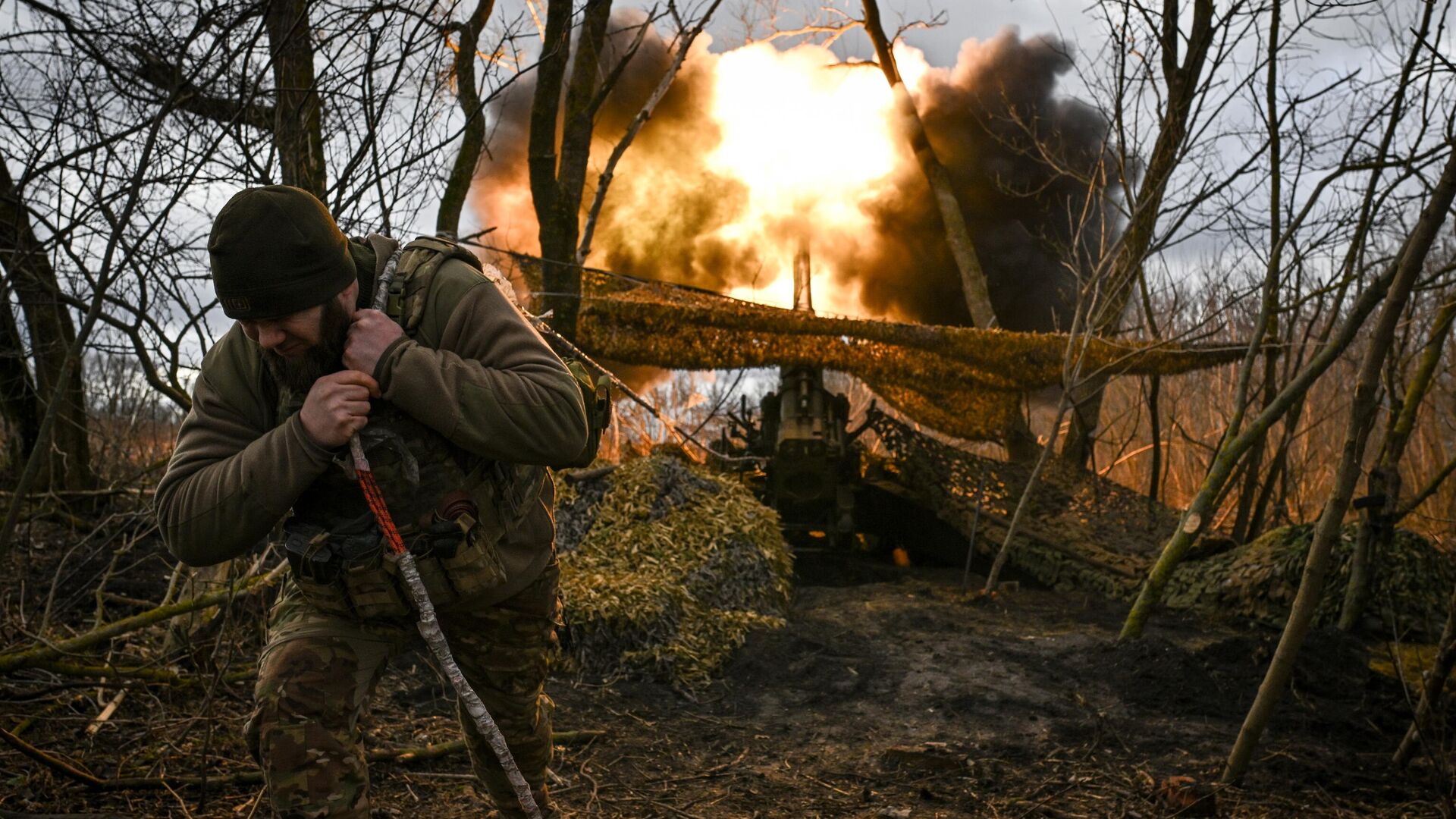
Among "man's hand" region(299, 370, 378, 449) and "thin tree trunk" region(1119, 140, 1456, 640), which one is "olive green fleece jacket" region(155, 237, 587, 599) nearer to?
"man's hand" region(299, 370, 378, 449)

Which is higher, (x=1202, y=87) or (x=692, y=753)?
(x=1202, y=87)

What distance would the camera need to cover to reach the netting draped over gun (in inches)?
82.3

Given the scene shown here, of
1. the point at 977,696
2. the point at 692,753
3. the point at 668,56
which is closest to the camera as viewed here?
the point at 692,753

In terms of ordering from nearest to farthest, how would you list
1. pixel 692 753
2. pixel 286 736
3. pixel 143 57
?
1. pixel 286 736
2. pixel 143 57
3. pixel 692 753

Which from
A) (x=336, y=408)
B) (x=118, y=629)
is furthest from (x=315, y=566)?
(x=118, y=629)

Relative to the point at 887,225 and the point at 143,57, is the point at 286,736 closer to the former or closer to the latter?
the point at 143,57

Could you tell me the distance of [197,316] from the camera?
A: 15.0 feet

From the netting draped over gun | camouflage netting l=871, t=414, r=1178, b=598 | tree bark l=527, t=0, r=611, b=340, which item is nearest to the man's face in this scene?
the netting draped over gun

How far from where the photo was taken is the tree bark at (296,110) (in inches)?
171

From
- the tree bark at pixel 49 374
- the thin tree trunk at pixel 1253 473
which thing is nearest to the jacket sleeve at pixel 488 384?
the tree bark at pixel 49 374

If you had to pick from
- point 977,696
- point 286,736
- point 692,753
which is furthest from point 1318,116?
point 286,736

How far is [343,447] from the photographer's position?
7.91 ft

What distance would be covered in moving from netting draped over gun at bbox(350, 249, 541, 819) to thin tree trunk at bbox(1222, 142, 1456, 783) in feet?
8.81

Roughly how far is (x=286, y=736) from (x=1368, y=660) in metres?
5.77
